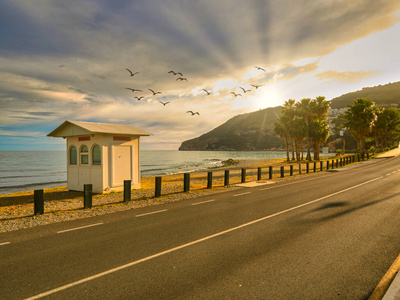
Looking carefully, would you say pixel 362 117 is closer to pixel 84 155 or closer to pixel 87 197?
→ pixel 84 155

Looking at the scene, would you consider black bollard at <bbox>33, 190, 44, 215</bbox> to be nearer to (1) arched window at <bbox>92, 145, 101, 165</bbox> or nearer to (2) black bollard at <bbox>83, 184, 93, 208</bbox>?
(2) black bollard at <bbox>83, 184, 93, 208</bbox>

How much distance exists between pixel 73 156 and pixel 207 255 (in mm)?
14453

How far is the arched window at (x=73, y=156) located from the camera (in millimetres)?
16791

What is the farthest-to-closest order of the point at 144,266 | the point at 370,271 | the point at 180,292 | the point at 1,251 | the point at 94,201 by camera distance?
1. the point at 94,201
2. the point at 1,251
3. the point at 144,266
4. the point at 370,271
5. the point at 180,292

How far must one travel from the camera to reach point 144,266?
5.20 metres

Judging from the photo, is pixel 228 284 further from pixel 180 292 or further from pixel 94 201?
pixel 94 201

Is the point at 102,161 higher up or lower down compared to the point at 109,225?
higher up

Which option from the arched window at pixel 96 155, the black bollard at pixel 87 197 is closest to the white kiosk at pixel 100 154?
the arched window at pixel 96 155

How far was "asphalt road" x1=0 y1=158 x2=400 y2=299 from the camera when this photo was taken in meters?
4.29

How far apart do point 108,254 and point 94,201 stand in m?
7.85

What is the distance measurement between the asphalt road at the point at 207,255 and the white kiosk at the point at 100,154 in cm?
612

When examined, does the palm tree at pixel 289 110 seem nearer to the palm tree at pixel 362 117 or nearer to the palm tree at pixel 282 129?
the palm tree at pixel 282 129

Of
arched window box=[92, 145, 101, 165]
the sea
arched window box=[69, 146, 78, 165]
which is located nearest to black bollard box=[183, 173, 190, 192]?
arched window box=[92, 145, 101, 165]

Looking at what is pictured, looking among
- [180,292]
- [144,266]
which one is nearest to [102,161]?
[144,266]
